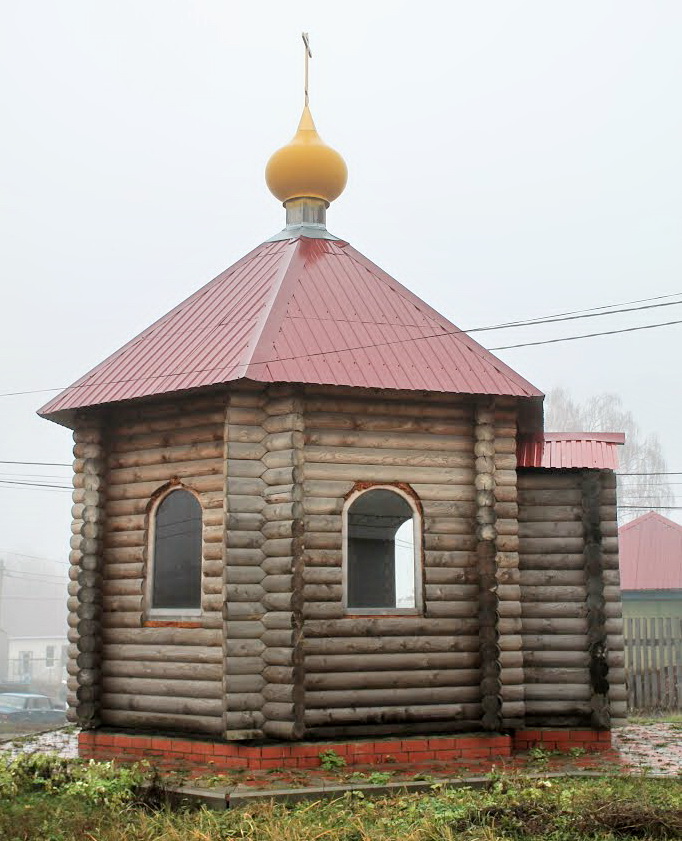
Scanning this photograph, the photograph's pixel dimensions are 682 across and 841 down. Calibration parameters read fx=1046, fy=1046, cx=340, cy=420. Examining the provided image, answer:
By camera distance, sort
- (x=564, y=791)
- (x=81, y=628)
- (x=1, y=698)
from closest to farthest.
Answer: (x=564, y=791), (x=81, y=628), (x=1, y=698)

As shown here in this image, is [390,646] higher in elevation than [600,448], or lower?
lower

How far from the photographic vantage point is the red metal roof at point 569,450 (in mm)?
11586

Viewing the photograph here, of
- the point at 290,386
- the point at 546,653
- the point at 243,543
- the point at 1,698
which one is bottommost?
the point at 1,698

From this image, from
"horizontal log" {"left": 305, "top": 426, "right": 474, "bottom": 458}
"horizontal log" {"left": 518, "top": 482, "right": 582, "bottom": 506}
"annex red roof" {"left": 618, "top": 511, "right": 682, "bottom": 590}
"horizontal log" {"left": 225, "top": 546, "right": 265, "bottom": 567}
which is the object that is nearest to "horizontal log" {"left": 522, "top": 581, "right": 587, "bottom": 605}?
"horizontal log" {"left": 518, "top": 482, "right": 582, "bottom": 506}

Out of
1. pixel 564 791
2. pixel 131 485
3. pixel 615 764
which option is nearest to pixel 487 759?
pixel 615 764

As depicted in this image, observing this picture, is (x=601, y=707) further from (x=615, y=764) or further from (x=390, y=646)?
(x=390, y=646)

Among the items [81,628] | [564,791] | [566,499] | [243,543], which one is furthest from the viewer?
[566,499]

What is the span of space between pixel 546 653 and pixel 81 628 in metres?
4.99

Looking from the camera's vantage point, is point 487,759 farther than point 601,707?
No

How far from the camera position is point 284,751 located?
9688 millimetres

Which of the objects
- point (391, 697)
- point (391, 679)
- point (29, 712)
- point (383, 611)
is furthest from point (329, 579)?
point (29, 712)

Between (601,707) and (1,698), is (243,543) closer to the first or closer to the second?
(601,707)

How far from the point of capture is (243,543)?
10.0 meters

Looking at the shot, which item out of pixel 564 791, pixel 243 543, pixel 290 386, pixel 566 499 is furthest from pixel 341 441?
pixel 564 791
